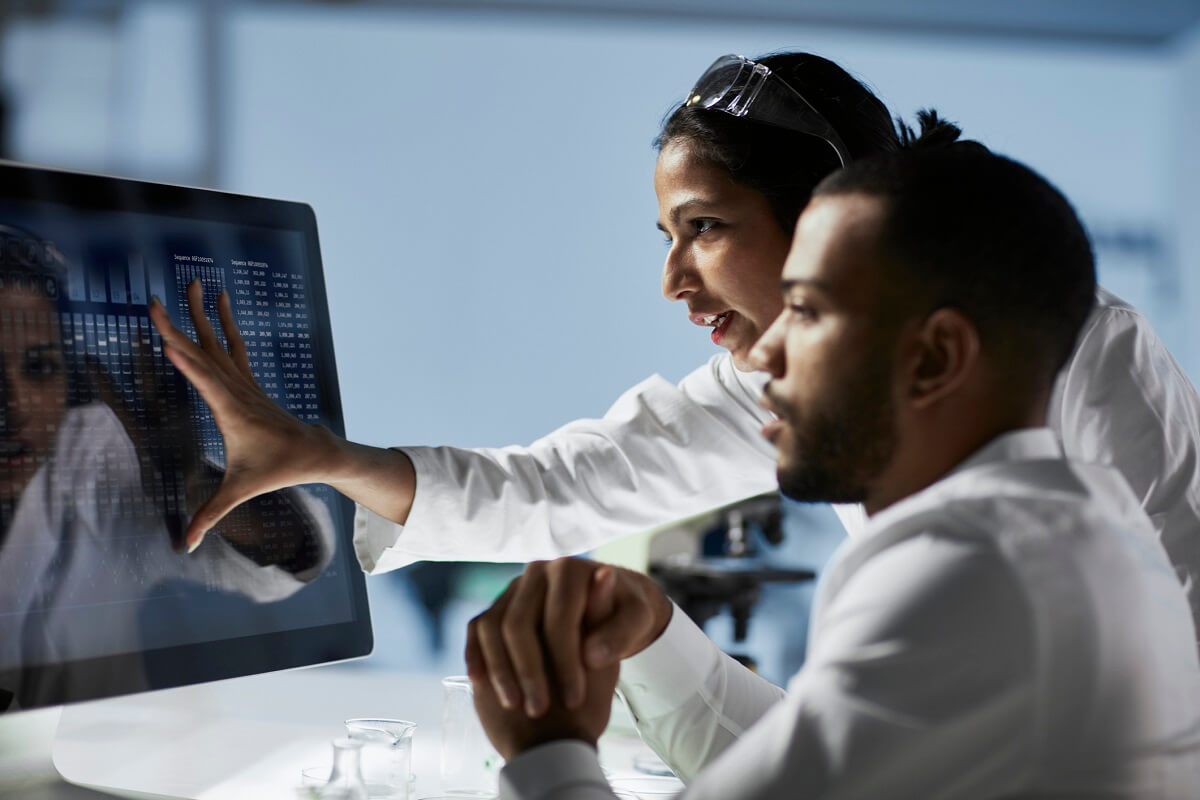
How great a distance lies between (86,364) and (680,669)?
0.57 meters

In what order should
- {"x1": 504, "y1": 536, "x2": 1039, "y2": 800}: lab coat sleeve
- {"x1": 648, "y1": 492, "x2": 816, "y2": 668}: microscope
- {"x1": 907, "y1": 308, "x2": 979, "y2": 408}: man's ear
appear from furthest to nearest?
{"x1": 648, "y1": 492, "x2": 816, "y2": 668}: microscope < {"x1": 907, "y1": 308, "x2": 979, "y2": 408}: man's ear < {"x1": 504, "y1": 536, "x2": 1039, "y2": 800}: lab coat sleeve

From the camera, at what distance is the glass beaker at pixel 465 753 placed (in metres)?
1.18

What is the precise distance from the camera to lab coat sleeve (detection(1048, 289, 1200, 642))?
1025 mm

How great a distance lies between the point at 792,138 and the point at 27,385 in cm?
83

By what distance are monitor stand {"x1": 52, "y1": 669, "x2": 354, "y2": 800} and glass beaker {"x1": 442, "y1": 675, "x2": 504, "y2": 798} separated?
16 cm

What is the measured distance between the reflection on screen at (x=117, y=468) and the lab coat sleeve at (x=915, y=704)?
1.80 ft

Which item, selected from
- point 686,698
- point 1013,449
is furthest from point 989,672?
point 686,698

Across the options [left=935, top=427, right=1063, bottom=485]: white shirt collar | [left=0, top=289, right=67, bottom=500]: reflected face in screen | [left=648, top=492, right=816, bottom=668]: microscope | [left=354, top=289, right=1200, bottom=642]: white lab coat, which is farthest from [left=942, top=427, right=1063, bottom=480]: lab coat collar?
[left=648, top=492, right=816, bottom=668]: microscope

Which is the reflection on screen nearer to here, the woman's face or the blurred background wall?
the woman's face

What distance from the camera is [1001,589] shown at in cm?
63

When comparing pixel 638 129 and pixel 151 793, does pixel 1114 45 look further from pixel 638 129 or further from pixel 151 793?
pixel 151 793

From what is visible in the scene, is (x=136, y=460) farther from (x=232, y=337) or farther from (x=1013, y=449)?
(x=1013, y=449)

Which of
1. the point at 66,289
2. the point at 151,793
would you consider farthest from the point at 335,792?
the point at 66,289

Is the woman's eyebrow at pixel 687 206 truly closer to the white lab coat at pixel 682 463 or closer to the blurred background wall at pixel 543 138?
the white lab coat at pixel 682 463
